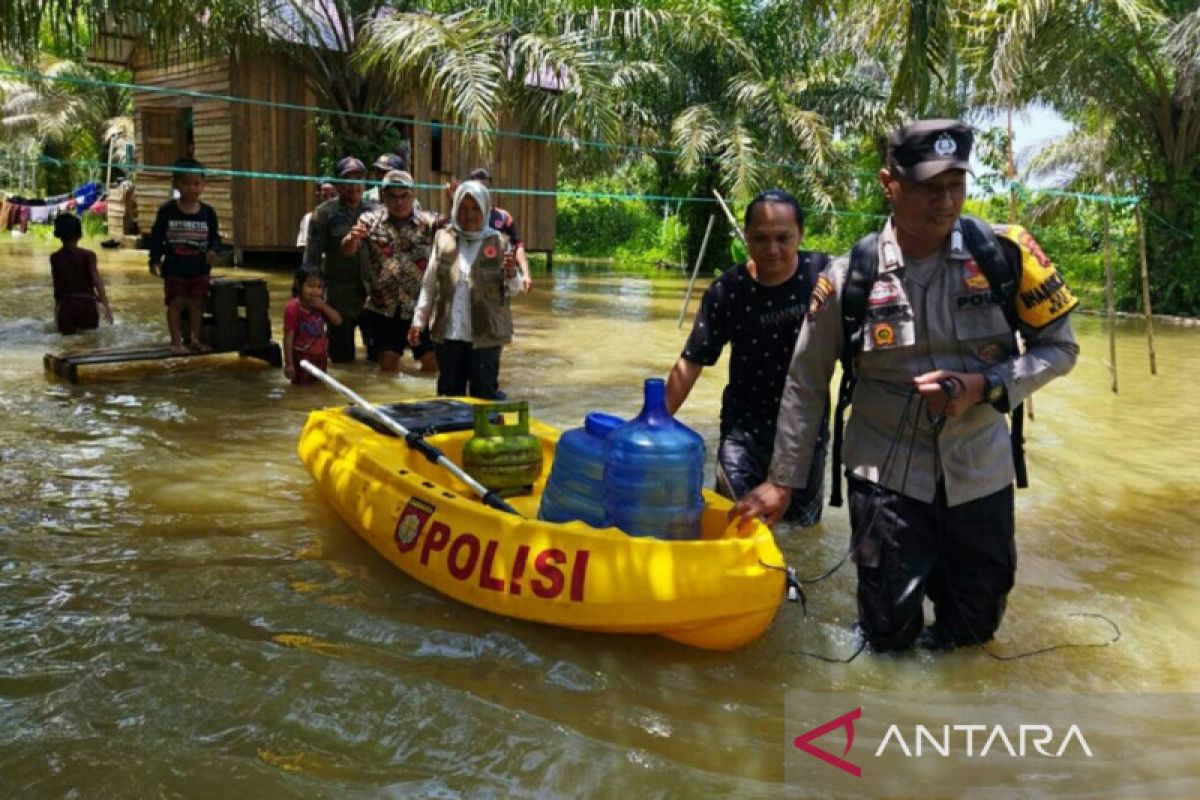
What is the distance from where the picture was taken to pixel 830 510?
5.80 metres

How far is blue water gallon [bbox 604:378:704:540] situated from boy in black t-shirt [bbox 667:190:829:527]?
465 mm

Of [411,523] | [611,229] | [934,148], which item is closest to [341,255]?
[411,523]

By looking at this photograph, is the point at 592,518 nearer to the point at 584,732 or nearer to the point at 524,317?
the point at 584,732

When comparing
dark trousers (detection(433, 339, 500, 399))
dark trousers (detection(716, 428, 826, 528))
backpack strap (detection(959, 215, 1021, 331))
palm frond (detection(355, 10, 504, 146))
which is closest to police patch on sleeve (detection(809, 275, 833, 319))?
backpack strap (detection(959, 215, 1021, 331))

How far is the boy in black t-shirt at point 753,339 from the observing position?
437 centimetres

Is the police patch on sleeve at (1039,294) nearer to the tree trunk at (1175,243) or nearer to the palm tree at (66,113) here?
the tree trunk at (1175,243)

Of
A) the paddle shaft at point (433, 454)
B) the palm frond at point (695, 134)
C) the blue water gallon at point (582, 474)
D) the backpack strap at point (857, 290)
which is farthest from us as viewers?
the palm frond at point (695, 134)

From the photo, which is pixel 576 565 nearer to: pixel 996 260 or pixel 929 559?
pixel 929 559

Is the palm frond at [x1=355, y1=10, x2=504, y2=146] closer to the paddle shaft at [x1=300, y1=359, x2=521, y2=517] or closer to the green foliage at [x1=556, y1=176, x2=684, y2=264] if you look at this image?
A: the paddle shaft at [x1=300, y1=359, x2=521, y2=517]

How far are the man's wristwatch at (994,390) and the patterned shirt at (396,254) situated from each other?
620 cm

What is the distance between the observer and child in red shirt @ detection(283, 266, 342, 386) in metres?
8.22

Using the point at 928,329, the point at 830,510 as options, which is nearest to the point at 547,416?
the point at 830,510

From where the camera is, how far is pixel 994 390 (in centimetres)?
305

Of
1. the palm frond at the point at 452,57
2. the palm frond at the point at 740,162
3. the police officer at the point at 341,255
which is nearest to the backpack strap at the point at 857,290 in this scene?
the police officer at the point at 341,255
